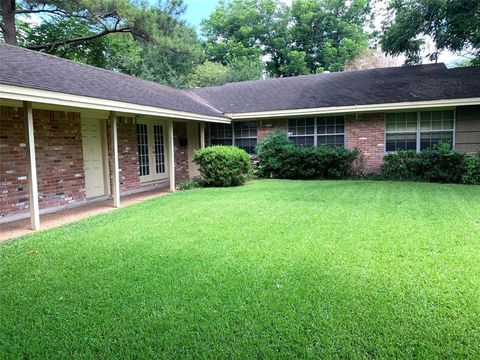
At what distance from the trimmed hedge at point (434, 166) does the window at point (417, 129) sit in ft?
2.02

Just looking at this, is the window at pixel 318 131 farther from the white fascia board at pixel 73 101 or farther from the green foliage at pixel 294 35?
the green foliage at pixel 294 35

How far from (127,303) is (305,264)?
6.52 feet

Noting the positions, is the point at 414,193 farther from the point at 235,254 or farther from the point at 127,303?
the point at 127,303

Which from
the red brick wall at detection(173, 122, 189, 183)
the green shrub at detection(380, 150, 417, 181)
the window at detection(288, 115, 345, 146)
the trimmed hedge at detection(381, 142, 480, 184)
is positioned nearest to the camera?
the trimmed hedge at detection(381, 142, 480, 184)

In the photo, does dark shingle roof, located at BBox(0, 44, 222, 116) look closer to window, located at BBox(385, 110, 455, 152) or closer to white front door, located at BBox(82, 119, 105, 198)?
white front door, located at BBox(82, 119, 105, 198)

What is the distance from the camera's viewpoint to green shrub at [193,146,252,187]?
1100cm

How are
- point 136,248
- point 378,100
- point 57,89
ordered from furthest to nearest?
1. point 378,100
2. point 57,89
3. point 136,248

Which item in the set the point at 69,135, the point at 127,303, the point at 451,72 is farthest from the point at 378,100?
the point at 127,303

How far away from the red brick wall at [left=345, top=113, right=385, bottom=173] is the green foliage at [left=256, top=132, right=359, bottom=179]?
0.59m

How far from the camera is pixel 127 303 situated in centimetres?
335

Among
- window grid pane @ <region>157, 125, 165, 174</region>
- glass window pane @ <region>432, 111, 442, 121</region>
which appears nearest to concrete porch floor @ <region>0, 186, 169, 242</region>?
A: window grid pane @ <region>157, 125, 165, 174</region>

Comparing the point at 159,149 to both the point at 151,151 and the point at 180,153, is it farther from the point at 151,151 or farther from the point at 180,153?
the point at 180,153

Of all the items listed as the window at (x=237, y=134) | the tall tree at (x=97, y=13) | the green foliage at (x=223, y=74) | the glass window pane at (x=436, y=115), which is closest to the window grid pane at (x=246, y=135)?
the window at (x=237, y=134)

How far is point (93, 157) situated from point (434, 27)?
598 inches
